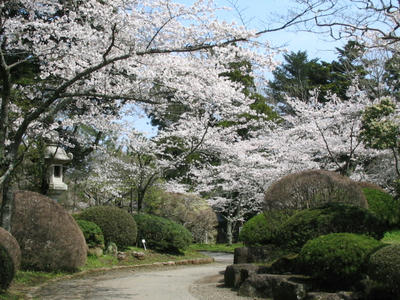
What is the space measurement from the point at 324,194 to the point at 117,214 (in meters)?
7.27

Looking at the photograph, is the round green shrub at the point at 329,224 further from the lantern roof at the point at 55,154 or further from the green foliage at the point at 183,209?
the green foliage at the point at 183,209

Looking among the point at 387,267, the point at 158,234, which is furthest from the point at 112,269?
the point at 387,267

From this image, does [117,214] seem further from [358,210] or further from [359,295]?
[359,295]

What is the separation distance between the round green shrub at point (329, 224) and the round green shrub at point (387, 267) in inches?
76.1

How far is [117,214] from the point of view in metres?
14.4

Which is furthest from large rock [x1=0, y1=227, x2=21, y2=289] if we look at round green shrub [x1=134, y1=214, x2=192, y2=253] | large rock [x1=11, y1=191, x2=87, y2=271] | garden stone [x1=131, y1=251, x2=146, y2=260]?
round green shrub [x1=134, y1=214, x2=192, y2=253]

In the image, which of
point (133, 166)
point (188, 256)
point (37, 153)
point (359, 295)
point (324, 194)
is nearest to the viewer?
point (359, 295)

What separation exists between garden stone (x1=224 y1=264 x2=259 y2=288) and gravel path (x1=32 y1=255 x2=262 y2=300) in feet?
0.64

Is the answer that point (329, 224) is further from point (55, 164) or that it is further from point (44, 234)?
point (55, 164)

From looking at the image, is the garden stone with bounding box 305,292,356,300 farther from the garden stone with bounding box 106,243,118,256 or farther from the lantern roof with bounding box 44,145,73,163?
the lantern roof with bounding box 44,145,73,163

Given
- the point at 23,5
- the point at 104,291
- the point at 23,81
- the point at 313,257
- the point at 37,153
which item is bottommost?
the point at 104,291

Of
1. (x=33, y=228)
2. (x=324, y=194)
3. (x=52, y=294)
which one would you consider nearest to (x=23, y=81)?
(x=33, y=228)

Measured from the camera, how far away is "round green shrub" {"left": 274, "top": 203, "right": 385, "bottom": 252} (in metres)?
7.62

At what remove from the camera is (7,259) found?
6945mm
